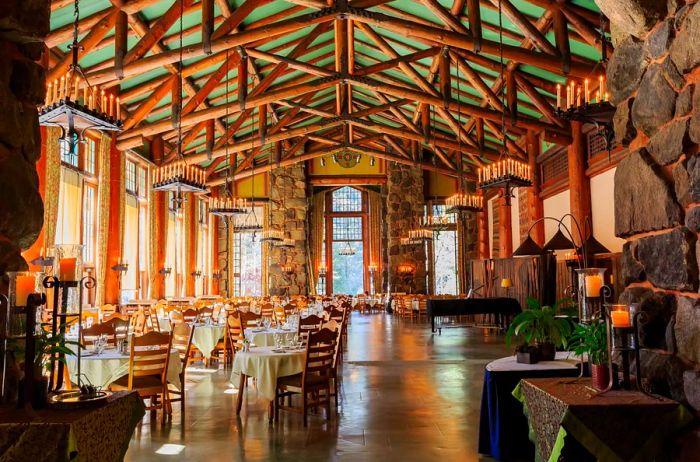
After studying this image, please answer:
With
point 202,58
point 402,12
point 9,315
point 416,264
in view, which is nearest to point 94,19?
point 202,58

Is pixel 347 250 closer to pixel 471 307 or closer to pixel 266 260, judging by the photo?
pixel 266 260

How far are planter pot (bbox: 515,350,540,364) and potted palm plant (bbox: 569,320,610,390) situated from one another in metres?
1.48

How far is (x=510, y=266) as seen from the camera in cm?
1431

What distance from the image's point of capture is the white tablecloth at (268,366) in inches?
210

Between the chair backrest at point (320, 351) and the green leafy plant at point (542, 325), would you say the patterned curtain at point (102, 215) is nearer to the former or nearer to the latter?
the chair backrest at point (320, 351)

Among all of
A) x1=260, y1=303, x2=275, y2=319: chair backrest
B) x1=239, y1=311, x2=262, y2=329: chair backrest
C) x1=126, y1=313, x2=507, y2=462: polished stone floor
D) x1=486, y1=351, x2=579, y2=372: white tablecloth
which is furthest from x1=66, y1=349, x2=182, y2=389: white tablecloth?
x1=260, y1=303, x2=275, y2=319: chair backrest

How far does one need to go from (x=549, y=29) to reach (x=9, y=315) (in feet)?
32.4

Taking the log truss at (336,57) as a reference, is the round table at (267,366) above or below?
below

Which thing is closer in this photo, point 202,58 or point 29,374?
point 29,374

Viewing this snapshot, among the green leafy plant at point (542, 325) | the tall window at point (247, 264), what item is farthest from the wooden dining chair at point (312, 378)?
the tall window at point (247, 264)

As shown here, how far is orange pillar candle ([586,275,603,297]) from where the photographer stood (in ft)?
9.37

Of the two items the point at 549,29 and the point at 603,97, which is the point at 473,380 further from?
the point at 549,29

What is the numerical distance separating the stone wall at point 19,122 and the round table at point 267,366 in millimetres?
3062

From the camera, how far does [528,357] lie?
4223mm
